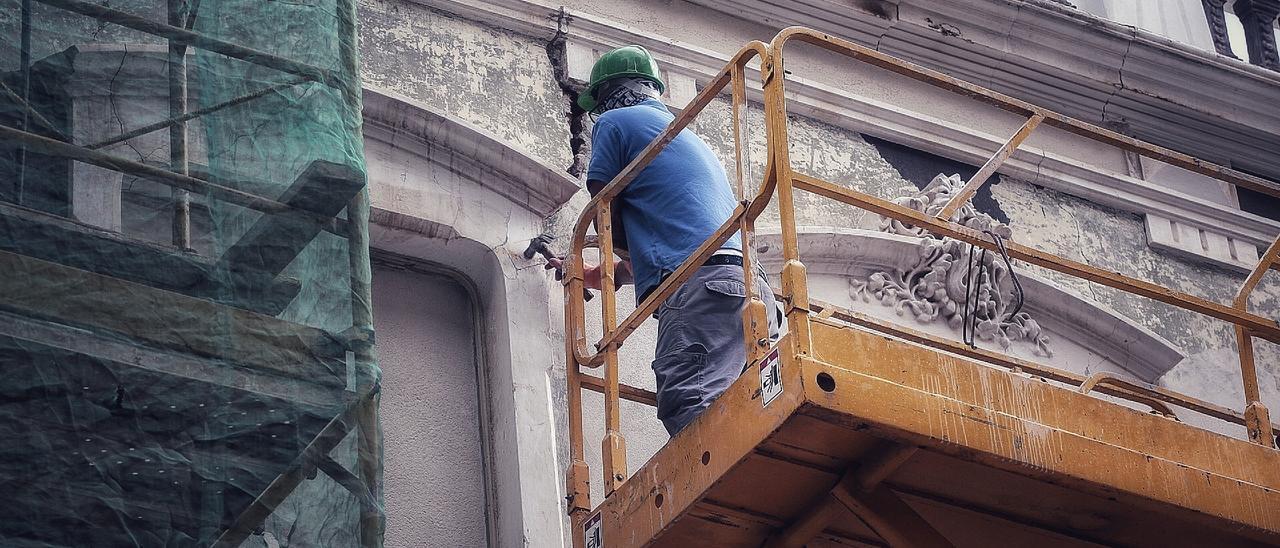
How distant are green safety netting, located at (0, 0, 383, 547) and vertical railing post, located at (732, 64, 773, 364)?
111cm

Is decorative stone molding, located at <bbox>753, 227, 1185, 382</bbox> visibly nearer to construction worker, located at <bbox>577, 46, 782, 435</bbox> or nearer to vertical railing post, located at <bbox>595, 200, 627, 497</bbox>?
construction worker, located at <bbox>577, 46, 782, 435</bbox>

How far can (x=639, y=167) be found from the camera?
687 cm

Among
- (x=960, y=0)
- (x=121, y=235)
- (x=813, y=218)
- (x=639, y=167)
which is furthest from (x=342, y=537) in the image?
(x=960, y=0)

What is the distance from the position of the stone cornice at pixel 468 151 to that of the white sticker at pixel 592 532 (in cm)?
175

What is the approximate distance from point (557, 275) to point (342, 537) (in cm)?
232

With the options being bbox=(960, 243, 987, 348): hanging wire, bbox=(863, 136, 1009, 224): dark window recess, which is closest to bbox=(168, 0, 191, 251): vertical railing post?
bbox=(960, 243, 987, 348): hanging wire

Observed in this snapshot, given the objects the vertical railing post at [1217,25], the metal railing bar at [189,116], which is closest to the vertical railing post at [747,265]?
the metal railing bar at [189,116]

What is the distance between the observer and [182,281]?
19.3 ft

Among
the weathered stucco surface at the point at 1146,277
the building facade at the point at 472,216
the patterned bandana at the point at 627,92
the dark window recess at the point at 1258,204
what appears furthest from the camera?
the dark window recess at the point at 1258,204

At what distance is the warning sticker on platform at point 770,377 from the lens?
5.82 m

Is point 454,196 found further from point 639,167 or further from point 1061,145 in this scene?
point 1061,145

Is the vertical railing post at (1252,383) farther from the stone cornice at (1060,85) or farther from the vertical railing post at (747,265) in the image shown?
the stone cornice at (1060,85)

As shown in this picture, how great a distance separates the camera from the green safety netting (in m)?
5.51

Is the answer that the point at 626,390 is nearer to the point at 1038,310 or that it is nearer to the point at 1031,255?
the point at 1031,255
